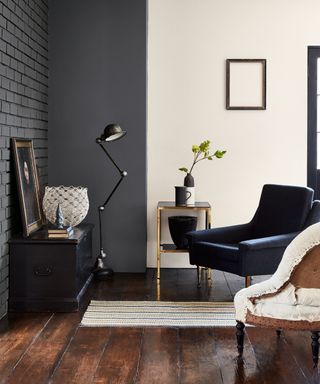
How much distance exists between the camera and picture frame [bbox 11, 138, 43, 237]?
489 cm

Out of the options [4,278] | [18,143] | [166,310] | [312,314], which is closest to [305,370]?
[312,314]

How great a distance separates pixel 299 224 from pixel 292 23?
7.02 ft

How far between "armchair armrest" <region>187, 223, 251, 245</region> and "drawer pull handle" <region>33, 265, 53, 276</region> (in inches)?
47.6

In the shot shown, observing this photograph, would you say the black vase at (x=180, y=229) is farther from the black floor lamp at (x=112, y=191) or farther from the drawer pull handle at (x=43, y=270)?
the drawer pull handle at (x=43, y=270)

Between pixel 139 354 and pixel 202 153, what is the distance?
2.89 meters

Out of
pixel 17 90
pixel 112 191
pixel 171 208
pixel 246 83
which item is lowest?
pixel 171 208

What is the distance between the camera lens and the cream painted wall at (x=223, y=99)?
20.7 feet

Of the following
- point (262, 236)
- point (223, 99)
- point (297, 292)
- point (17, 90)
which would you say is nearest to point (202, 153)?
point (223, 99)

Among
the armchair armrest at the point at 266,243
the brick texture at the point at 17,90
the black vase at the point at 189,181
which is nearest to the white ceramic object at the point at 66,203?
the brick texture at the point at 17,90

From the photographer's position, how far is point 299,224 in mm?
5258

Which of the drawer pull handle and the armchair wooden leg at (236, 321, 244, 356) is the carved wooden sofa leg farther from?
the drawer pull handle

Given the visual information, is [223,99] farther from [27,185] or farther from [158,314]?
[158,314]

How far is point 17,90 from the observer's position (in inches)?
194

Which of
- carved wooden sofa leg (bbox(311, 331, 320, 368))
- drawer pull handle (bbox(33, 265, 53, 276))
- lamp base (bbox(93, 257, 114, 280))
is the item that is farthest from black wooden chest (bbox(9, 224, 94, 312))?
carved wooden sofa leg (bbox(311, 331, 320, 368))
